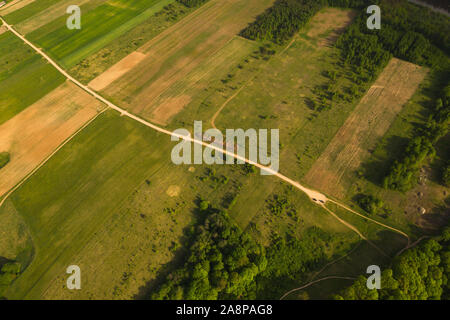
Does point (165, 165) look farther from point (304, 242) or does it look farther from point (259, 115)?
point (304, 242)

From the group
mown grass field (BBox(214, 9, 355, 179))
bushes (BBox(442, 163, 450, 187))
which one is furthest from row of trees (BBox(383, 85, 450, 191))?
mown grass field (BBox(214, 9, 355, 179))

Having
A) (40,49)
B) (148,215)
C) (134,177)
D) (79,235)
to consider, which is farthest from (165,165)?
(40,49)

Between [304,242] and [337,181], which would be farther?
[337,181]

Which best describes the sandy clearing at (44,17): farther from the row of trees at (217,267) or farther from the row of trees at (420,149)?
the row of trees at (420,149)

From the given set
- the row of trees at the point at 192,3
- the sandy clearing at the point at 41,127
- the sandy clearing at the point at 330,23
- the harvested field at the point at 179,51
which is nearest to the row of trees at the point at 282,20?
the sandy clearing at the point at 330,23

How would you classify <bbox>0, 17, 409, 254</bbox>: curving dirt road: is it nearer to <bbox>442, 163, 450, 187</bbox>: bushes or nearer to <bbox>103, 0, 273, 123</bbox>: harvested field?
<bbox>103, 0, 273, 123</bbox>: harvested field

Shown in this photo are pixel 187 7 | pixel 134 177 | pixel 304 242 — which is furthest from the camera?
pixel 187 7

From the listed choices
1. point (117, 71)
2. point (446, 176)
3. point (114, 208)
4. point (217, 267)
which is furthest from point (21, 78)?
point (446, 176)
